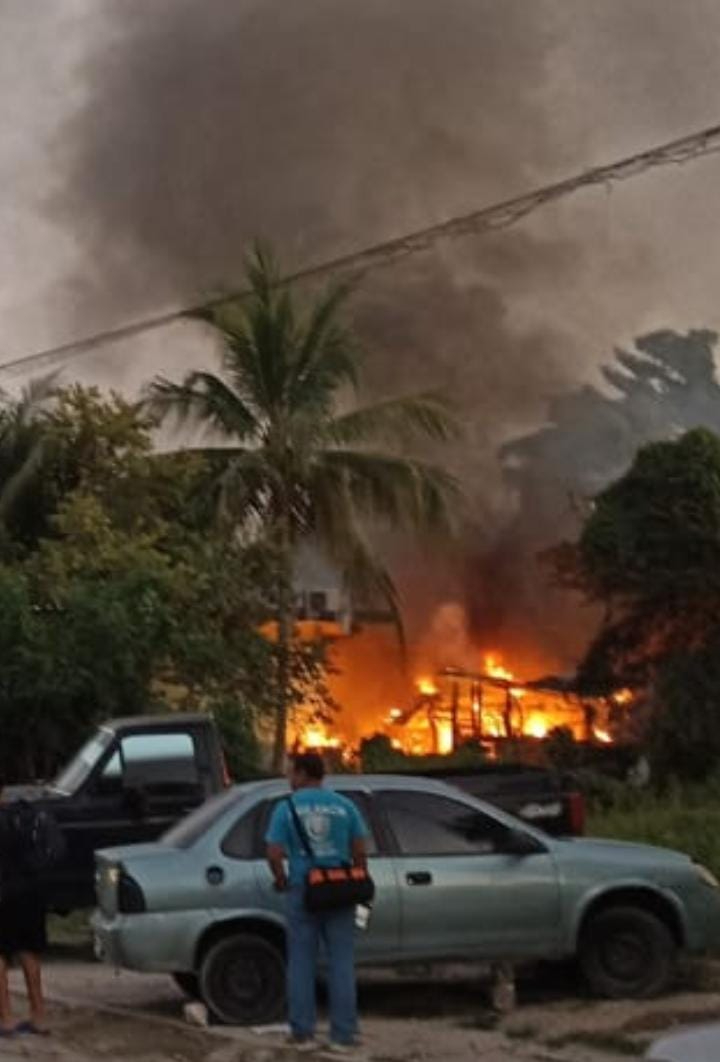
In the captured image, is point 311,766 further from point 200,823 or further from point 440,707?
point 440,707

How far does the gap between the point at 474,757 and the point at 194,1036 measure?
15783mm

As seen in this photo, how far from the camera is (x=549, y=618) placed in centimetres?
3497

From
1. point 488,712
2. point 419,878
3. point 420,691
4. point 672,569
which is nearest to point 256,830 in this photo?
point 419,878

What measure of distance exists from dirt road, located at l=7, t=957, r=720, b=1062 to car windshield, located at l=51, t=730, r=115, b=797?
2585 mm

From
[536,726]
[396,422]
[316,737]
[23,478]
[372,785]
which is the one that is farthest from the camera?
[316,737]

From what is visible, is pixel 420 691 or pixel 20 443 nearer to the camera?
pixel 20 443

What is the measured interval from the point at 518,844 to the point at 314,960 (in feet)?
6.48

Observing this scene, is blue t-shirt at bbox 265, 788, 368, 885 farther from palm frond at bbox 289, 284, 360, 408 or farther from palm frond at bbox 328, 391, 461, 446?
palm frond at bbox 328, 391, 461, 446

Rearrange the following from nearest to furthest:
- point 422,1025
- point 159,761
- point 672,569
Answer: point 422,1025 → point 159,761 → point 672,569

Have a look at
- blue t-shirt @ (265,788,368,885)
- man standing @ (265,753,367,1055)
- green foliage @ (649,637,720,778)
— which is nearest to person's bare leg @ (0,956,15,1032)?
man standing @ (265,753,367,1055)

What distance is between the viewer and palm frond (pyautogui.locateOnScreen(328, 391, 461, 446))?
27109 mm

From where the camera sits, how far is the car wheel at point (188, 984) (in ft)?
40.0

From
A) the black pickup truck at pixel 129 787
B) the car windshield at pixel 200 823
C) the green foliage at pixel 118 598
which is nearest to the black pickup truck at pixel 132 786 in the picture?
the black pickup truck at pixel 129 787

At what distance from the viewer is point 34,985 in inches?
452
